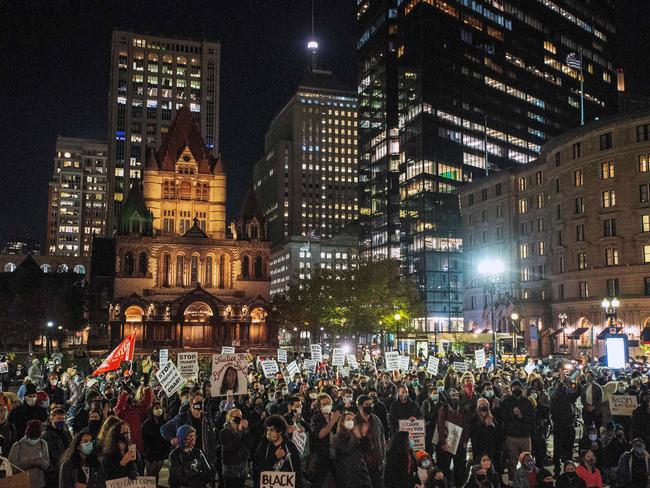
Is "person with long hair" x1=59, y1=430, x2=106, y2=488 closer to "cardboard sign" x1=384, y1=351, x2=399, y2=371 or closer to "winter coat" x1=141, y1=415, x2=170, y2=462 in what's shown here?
"winter coat" x1=141, y1=415, x2=170, y2=462

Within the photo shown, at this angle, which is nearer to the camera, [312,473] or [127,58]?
[312,473]

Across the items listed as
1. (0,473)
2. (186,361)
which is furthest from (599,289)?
(0,473)

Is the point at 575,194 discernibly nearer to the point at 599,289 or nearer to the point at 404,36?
the point at 599,289

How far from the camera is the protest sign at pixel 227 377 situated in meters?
15.5

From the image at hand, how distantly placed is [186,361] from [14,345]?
97.1 meters

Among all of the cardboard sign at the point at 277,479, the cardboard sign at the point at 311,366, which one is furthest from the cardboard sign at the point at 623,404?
the cardboard sign at the point at 311,366

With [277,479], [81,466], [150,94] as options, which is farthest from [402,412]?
[150,94]

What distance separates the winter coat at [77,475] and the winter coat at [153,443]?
3.45 metres

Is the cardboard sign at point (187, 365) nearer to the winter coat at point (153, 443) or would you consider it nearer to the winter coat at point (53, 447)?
the winter coat at point (153, 443)

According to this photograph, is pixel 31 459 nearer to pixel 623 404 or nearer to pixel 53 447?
pixel 53 447

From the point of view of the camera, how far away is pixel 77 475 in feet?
31.6

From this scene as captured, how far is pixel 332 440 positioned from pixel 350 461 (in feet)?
3.95

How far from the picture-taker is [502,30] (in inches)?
5374

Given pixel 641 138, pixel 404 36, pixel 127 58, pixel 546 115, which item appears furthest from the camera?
pixel 127 58
